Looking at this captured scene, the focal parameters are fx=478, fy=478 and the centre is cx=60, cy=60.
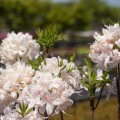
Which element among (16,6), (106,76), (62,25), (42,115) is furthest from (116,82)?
(62,25)

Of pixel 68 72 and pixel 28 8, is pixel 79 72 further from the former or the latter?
pixel 28 8

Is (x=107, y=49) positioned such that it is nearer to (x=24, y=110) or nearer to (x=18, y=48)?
(x=24, y=110)

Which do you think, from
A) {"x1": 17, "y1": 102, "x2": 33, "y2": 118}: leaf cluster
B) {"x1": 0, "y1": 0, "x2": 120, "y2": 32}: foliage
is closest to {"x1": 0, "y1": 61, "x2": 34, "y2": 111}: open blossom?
{"x1": 17, "y1": 102, "x2": 33, "y2": 118}: leaf cluster

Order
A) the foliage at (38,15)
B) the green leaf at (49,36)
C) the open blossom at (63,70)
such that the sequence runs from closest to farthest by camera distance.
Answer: the open blossom at (63,70) → the green leaf at (49,36) → the foliage at (38,15)

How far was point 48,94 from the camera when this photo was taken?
87.1 inches

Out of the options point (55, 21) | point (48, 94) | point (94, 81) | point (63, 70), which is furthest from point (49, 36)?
point (55, 21)

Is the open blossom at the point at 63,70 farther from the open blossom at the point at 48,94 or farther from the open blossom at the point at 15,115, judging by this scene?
the open blossom at the point at 15,115

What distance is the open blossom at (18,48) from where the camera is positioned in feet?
10.2

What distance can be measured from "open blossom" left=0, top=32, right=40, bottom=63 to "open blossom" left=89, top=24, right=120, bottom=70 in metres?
0.72

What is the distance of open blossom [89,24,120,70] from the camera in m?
2.40

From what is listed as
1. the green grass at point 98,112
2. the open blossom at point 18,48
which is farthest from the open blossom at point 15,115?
the green grass at point 98,112

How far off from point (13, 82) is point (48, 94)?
0.27 meters

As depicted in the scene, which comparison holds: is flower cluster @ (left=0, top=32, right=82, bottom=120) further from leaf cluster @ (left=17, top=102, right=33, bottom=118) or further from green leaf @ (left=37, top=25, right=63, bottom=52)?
green leaf @ (left=37, top=25, right=63, bottom=52)

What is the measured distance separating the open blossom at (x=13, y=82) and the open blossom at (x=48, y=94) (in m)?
0.14
